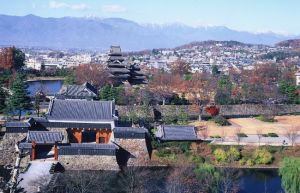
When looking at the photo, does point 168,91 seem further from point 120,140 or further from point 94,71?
point 120,140

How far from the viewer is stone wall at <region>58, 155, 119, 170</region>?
2530 centimetres

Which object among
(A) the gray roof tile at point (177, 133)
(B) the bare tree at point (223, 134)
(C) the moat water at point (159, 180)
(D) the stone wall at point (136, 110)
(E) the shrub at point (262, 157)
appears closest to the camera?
(C) the moat water at point (159, 180)

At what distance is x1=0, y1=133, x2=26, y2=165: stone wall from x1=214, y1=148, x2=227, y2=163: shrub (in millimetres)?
10500

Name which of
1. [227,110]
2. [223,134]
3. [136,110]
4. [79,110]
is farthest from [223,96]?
[79,110]

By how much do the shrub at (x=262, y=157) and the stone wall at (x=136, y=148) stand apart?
599 centimetres

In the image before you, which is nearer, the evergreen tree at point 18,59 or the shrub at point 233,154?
the shrub at point 233,154

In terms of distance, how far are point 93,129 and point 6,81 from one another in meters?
22.1

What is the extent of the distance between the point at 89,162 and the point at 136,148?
2916mm

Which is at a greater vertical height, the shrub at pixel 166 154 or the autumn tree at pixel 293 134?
the autumn tree at pixel 293 134

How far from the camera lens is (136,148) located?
27.2m

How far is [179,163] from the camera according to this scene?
26312 mm

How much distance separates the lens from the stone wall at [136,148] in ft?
88.7

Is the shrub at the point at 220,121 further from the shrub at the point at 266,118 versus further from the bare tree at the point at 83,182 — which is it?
the bare tree at the point at 83,182

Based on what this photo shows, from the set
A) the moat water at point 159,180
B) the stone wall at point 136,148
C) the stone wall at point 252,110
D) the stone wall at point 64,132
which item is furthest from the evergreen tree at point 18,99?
the stone wall at point 252,110
